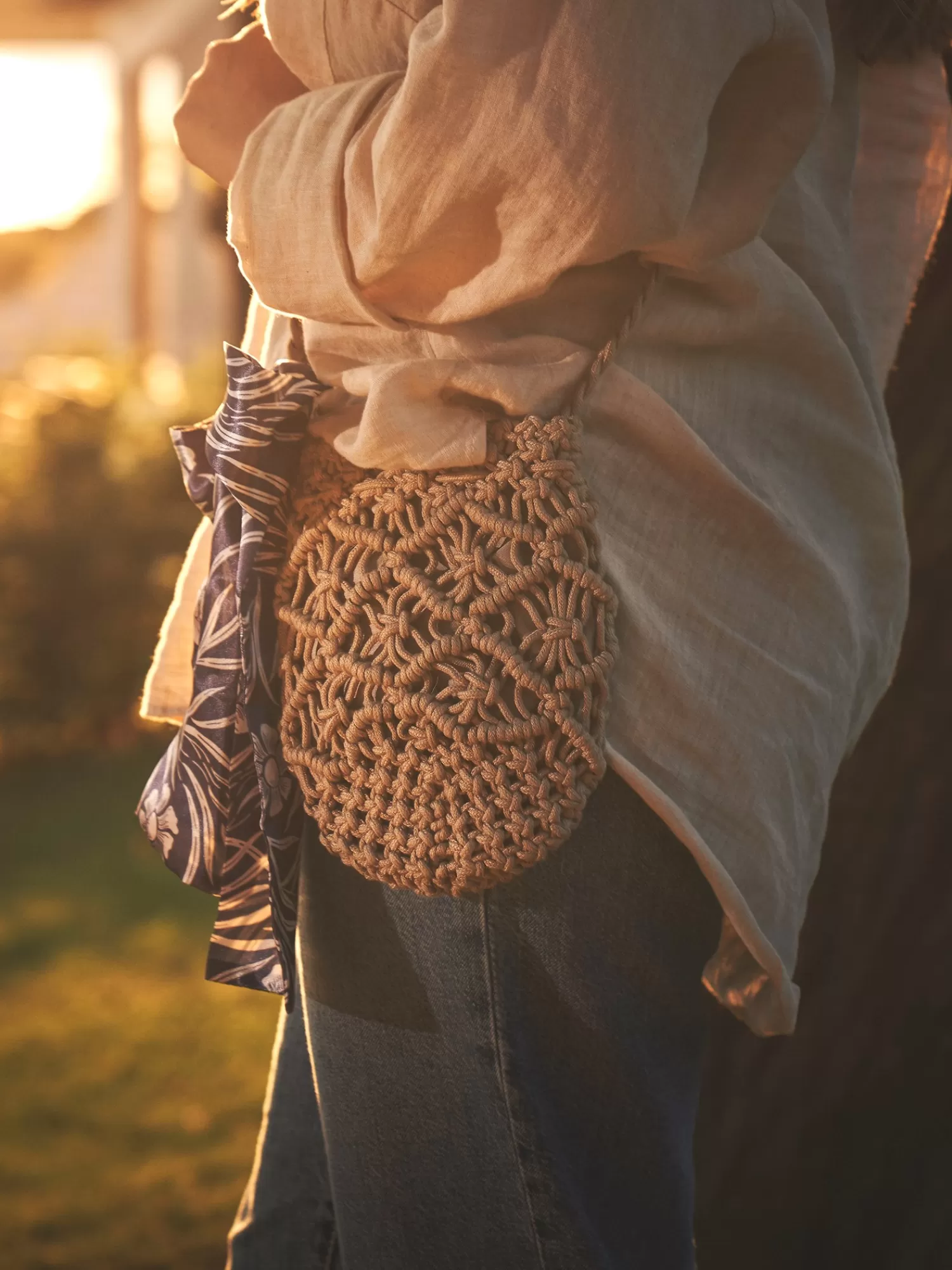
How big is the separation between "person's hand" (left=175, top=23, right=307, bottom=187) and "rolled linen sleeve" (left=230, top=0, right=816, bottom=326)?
195 millimetres

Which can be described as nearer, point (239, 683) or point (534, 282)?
point (534, 282)

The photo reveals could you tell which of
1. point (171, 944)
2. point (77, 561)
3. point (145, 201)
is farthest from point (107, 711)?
point (145, 201)

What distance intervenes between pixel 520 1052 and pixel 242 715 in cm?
37

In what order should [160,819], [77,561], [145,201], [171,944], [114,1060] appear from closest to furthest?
[160,819] < [114,1060] < [171,944] < [77,561] < [145,201]

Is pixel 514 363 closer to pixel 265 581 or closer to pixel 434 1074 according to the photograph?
pixel 265 581

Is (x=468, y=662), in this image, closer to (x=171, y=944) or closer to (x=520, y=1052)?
(x=520, y=1052)

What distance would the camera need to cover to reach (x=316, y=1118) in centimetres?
128

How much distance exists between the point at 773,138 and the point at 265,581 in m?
0.55

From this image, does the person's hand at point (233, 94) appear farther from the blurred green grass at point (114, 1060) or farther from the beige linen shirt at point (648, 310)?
the blurred green grass at point (114, 1060)

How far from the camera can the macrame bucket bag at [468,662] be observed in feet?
2.86

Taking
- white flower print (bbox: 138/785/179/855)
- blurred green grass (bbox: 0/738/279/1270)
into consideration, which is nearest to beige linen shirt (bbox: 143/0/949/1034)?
white flower print (bbox: 138/785/179/855)

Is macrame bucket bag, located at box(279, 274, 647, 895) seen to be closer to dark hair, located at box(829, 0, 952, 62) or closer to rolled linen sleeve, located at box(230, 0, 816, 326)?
rolled linen sleeve, located at box(230, 0, 816, 326)

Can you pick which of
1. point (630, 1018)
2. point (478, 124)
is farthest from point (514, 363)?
point (630, 1018)

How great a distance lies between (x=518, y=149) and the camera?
2.76 ft
